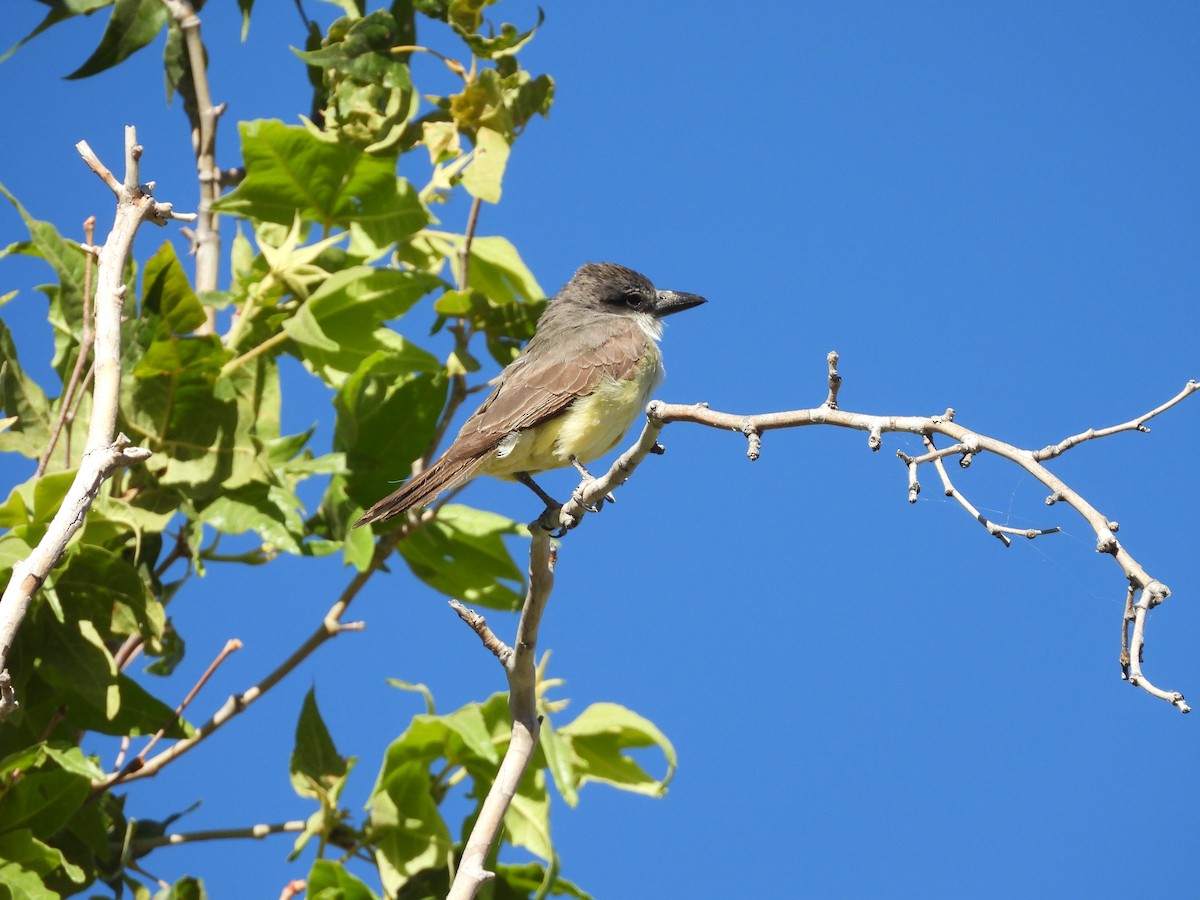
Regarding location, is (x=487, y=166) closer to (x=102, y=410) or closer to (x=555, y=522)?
(x=555, y=522)

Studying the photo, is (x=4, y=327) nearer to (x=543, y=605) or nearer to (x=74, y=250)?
(x=74, y=250)

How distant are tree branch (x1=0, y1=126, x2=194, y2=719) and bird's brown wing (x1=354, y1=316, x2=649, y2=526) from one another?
1.41 metres

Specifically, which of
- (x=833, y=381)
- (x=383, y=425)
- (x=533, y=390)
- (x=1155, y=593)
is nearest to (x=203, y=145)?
(x=383, y=425)

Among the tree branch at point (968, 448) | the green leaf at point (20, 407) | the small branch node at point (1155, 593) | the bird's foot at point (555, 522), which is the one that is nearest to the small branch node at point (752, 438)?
the tree branch at point (968, 448)

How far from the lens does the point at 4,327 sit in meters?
4.31

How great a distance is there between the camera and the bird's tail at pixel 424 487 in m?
4.21

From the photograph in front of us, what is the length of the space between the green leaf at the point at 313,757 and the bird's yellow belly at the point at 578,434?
3.51 feet

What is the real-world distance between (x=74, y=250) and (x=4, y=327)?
343 millimetres

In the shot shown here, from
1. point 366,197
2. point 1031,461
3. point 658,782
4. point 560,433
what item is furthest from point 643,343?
point 1031,461

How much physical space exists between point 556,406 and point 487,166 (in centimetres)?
92

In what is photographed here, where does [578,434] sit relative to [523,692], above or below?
above

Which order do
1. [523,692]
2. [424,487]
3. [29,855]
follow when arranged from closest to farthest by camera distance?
1. [523,692]
2. [29,855]
3. [424,487]

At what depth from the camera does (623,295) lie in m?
6.32

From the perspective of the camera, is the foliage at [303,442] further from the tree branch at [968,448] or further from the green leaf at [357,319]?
the tree branch at [968,448]
